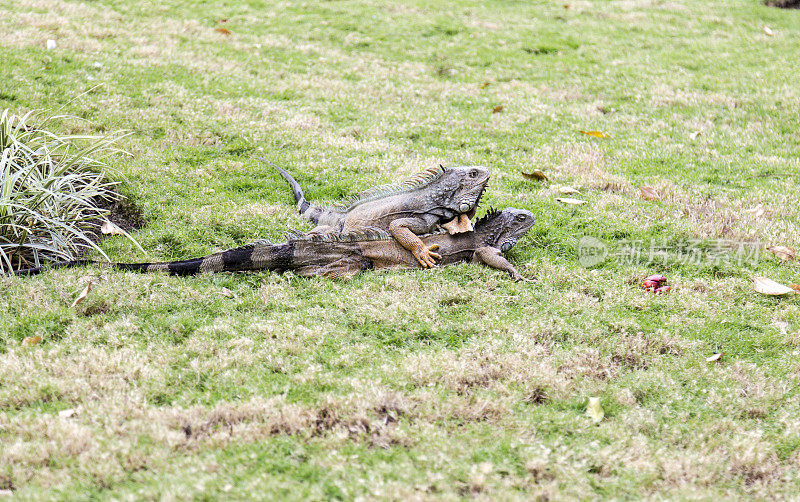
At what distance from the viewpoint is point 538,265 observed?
19.2 feet

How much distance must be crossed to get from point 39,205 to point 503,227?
13.1 feet

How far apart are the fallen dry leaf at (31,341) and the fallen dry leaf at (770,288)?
5.49m

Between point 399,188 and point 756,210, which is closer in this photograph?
point 399,188

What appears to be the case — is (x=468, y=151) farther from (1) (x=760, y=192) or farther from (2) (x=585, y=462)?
(2) (x=585, y=462)

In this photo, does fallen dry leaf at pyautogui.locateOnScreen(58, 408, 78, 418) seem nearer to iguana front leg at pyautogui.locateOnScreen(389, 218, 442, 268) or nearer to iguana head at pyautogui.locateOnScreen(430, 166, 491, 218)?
iguana front leg at pyautogui.locateOnScreen(389, 218, 442, 268)

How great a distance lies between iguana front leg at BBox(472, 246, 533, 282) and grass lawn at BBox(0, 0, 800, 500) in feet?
0.37

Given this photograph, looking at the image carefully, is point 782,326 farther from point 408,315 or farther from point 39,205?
point 39,205

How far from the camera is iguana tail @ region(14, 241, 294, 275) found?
17.7 feet

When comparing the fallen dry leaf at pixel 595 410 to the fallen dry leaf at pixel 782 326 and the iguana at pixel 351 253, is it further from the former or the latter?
the fallen dry leaf at pixel 782 326

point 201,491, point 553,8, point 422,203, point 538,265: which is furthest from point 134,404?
point 553,8

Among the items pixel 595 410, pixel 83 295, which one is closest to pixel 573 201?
pixel 595 410

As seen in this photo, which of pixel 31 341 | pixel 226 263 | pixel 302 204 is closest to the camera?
pixel 31 341

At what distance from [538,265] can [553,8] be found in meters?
11.7

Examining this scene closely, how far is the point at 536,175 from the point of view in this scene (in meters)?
7.77
